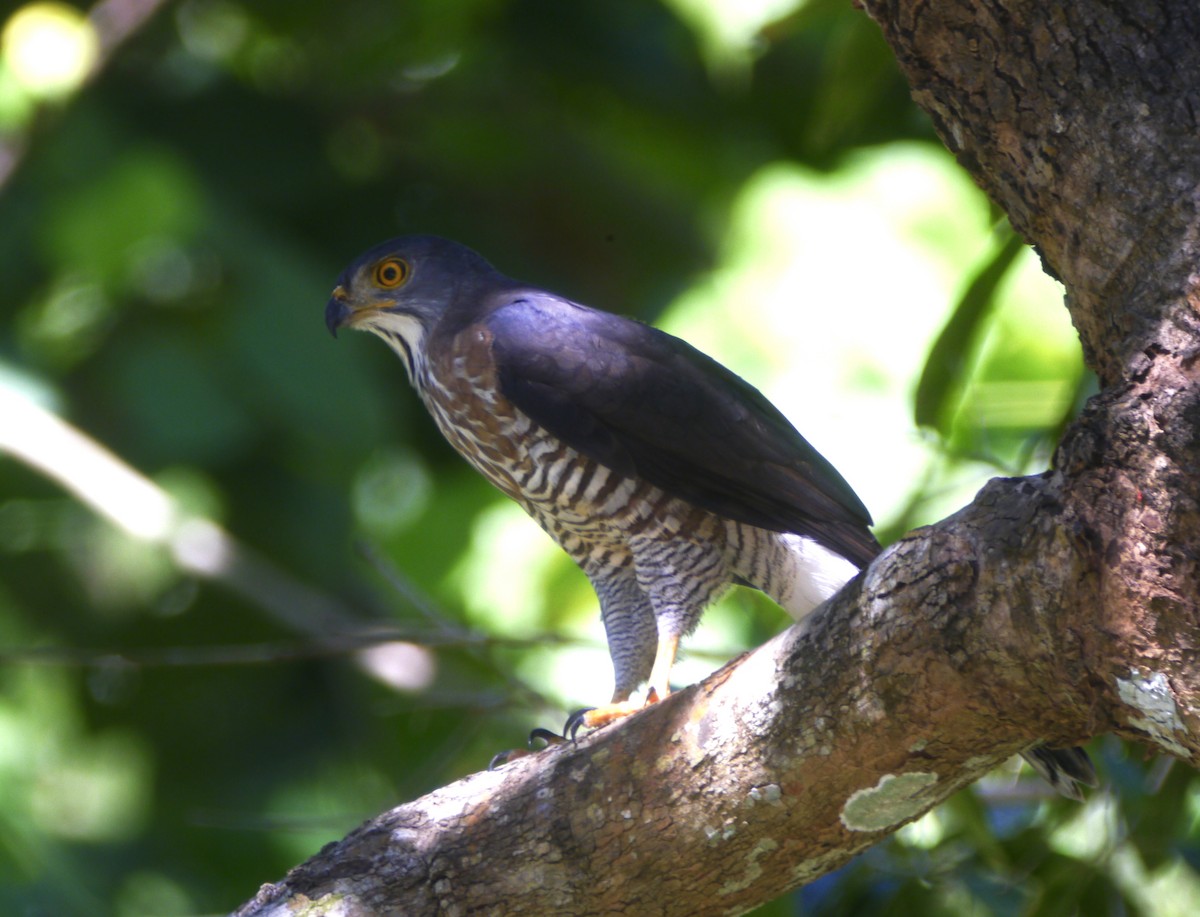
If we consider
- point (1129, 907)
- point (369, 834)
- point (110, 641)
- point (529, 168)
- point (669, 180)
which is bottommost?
point (1129, 907)

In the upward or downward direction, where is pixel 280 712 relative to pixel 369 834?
upward

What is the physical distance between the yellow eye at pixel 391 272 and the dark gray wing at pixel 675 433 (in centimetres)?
70

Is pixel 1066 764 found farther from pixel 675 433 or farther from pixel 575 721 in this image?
pixel 675 433

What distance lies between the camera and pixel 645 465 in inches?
141

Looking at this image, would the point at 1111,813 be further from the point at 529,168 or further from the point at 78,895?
the point at 529,168

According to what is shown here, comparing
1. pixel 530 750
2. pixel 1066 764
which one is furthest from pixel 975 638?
pixel 530 750

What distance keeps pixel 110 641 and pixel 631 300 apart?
3287 millimetres

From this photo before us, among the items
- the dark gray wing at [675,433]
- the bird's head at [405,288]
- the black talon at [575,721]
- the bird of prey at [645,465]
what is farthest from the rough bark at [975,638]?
the bird's head at [405,288]

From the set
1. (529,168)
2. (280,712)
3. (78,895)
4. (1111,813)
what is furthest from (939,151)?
(78,895)

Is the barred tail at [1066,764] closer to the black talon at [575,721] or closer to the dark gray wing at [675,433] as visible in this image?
the dark gray wing at [675,433]

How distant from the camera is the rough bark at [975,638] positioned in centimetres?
203

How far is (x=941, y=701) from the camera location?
2254 mm

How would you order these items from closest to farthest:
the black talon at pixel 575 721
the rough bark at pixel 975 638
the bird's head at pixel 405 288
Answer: the rough bark at pixel 975 638 < the black talon at pixel 575 721 < the bird's head at pixel 405 288

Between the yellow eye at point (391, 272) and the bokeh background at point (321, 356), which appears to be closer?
the yellow eye at point (391, 272)
